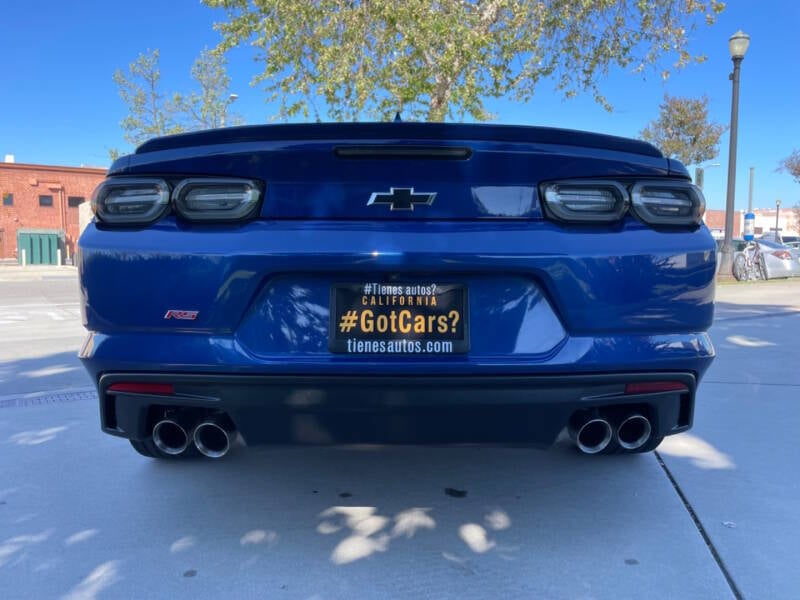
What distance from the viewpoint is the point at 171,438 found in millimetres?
2164

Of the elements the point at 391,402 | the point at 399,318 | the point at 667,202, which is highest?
the point at 667,202

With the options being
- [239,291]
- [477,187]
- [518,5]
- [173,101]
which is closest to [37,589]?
[239,291]

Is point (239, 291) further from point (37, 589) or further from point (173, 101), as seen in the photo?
point (173, 101)

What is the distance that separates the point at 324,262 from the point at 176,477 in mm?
1596

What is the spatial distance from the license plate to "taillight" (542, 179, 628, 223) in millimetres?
411

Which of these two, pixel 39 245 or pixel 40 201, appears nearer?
pixel 39 245

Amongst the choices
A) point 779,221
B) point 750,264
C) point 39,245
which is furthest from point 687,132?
point 779,221

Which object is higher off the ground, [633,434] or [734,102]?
[734,102]

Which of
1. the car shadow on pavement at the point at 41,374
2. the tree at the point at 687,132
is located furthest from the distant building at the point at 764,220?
the car shadow on pavement at the point at 41,374

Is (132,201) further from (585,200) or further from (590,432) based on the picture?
(590,432)

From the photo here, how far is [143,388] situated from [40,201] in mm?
49463

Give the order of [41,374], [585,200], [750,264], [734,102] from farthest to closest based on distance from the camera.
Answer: [750,264], [734,102], [41,374], [585,200]

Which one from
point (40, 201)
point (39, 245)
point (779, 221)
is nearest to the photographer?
point (39, 245)

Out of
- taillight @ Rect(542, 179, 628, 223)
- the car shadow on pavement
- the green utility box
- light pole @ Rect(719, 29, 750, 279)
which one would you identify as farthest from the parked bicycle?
the green utility box
